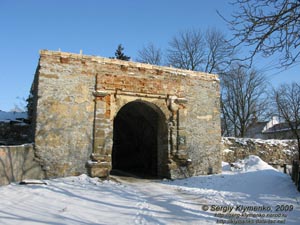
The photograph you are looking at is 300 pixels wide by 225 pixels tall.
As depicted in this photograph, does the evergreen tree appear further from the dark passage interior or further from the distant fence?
the distant fence

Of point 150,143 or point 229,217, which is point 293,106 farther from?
point 229,217

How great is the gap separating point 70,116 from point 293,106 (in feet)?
64.4

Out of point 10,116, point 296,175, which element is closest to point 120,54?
point 10,116

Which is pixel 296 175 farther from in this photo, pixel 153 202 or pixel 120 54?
pixel 120 54

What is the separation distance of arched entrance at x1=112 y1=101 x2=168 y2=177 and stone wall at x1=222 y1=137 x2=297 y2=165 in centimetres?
401

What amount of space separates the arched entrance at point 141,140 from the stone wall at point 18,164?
431cm

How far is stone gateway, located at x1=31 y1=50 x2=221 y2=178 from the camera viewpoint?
9.37 meters

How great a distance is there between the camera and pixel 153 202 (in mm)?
6699

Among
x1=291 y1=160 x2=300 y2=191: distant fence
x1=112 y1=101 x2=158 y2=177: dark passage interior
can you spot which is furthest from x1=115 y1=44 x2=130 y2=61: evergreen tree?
x1=291 y1=160 x2=300 y2=191: distant fence

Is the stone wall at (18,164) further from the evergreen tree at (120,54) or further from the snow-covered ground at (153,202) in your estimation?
the evergreen tree at (120,54)

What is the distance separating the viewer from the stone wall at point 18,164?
7.66 m

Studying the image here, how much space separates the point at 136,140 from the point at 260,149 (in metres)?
6.87

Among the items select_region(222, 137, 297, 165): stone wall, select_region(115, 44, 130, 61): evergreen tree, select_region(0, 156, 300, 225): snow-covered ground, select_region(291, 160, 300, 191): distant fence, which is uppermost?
select_region(115, 44, 130, 61): evergreen tree

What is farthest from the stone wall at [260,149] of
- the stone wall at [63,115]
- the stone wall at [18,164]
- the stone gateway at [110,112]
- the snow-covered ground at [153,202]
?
the stone wall at [18,164]
